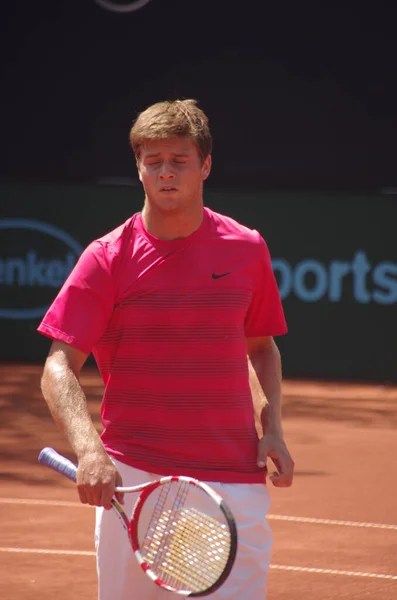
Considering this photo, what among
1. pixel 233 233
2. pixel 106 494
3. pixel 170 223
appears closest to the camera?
pixel 106 494

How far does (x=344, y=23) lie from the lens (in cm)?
1361

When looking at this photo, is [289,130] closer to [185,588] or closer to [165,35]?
[165,35]

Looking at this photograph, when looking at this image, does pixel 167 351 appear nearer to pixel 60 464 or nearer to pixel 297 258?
pixel 60 464

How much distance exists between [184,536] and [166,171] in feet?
3.37

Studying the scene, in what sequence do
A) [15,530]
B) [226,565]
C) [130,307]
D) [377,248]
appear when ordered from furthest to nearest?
[377,248]
[15,530]
[130,307]
[226,565]

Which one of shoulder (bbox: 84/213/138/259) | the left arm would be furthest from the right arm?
the left arm

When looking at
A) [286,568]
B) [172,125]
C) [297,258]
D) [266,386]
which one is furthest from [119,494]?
[297,258]

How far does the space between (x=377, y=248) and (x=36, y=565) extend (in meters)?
7.64

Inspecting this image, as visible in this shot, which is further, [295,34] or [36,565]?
[295,34]

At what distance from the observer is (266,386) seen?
3758mm

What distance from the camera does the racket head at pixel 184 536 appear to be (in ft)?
9.96

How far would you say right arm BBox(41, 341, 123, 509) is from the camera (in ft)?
10.4

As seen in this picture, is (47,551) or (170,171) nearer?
(170,171)

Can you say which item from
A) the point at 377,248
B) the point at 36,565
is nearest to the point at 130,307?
the point at 36,565
